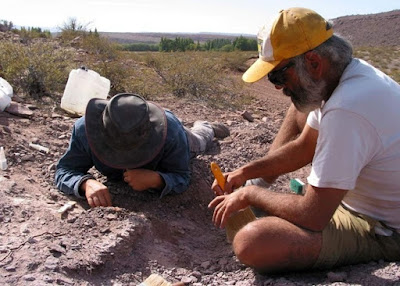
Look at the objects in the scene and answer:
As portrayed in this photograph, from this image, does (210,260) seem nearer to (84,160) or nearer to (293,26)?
(84,160)

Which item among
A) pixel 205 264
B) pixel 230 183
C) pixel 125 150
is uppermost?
pixel 125 150

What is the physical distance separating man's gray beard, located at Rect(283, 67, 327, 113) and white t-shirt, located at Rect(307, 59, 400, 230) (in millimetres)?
94

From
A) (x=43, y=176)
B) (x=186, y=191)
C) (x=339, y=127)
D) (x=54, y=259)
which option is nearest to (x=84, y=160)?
(x=43, y=176)

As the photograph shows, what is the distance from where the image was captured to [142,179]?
286cm

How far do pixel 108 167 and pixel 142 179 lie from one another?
274mm

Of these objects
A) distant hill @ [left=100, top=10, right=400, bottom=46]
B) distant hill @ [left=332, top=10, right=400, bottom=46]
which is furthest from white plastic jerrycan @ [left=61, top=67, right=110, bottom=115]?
distant hill @ [left=332, top=10, right=400, bottom=46]

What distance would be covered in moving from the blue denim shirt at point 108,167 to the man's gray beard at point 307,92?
39.3 inches

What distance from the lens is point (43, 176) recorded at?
11.1ft

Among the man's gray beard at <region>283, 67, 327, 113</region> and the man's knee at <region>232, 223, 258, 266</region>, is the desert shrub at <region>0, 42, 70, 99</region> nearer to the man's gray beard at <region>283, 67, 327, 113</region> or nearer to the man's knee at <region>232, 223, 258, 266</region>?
the man's knee at <region>232, 223, 258, 266</region>

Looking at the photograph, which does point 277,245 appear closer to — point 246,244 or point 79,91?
point 246,244

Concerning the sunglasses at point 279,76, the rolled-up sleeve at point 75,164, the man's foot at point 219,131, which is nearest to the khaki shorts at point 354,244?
the sunglasses at point 279,76

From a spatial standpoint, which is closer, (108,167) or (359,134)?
(359,134)

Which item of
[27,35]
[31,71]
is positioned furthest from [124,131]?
[27,35]

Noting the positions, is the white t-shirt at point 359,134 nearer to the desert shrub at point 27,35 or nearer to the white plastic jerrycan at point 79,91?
the white plastic jerrycan at point 79,91
